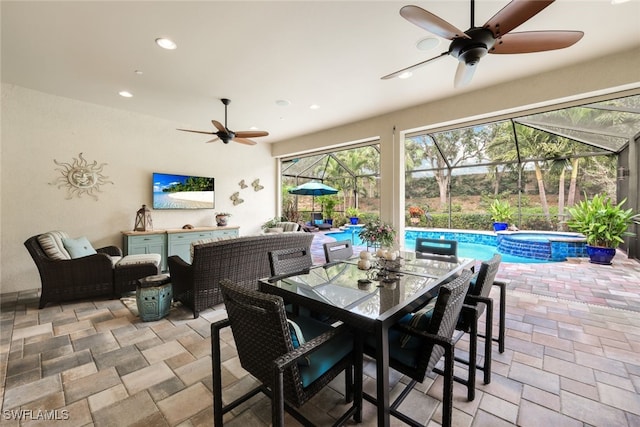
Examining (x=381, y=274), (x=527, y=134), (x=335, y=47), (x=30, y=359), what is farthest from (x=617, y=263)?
(x=30, y=359)

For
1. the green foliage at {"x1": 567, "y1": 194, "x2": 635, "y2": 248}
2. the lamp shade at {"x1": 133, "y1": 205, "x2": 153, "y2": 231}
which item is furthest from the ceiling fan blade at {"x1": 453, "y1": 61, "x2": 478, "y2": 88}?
the lamp shade at {"x1": 133, "y1": 205, "x2": 153, "y2": 231}

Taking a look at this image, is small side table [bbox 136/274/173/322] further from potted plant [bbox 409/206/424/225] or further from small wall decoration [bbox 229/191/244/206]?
potted plant [bbox 409/206/424/225]

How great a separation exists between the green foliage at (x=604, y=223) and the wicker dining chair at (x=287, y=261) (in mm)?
5982

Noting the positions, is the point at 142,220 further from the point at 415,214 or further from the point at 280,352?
the point at 415,214

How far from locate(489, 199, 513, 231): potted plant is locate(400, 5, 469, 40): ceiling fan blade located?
766 cm

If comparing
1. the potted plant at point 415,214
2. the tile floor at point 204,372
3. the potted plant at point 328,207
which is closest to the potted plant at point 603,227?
the tile floor at point 204,372

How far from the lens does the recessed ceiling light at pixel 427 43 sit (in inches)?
104

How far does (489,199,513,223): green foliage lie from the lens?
7.93 m

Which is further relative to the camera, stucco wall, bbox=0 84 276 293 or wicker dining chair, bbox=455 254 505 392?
stucco wall, bbox=0 84 276 293

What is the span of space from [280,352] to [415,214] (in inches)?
359

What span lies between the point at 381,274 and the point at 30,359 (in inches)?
118

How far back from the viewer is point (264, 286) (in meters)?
1.87

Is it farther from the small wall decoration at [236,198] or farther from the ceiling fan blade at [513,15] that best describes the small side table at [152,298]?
the ceiling fan blade at [513,15]

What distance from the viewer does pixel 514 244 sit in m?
6.57
